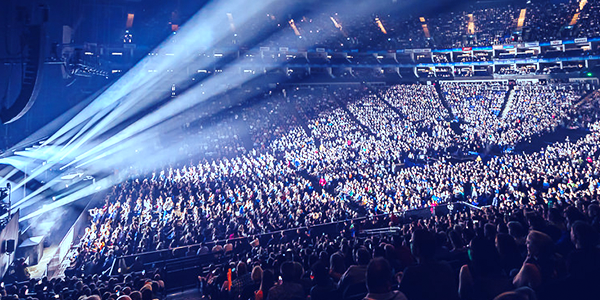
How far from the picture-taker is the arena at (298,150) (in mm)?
4082

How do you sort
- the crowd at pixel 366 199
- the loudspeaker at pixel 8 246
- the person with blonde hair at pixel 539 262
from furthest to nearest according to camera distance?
the loudspeaker at pixel 8 246 < the crowd at pixel 366 199 < the person with blonde hair at pixel 539 262

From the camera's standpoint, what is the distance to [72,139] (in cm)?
1959

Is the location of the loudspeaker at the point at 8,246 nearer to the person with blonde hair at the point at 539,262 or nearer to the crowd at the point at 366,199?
the crowd at the point at 366,199

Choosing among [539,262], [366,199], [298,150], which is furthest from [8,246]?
[298,150]

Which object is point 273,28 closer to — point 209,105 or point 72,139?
point 209,105

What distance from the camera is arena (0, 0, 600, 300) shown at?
4.08 m

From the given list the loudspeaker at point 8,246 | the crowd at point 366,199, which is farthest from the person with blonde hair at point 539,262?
the loudspeaker at point 8,246

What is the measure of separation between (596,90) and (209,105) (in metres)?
33.3

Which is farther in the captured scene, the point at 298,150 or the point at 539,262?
the point at 298,150

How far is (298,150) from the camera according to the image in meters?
23.4

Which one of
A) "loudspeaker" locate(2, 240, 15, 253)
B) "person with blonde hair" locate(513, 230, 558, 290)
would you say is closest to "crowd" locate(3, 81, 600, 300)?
"person with blonde hair" locate(513, 230, 558, 290)

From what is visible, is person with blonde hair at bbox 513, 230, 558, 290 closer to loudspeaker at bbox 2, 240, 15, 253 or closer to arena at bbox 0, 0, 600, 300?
arena at bbox 0, 0, 600, 300

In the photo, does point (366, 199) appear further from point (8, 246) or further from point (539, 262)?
point (8, 246)

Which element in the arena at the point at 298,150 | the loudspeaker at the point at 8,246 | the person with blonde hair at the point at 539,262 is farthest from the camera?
the loudspeaker at the point at 8,246
